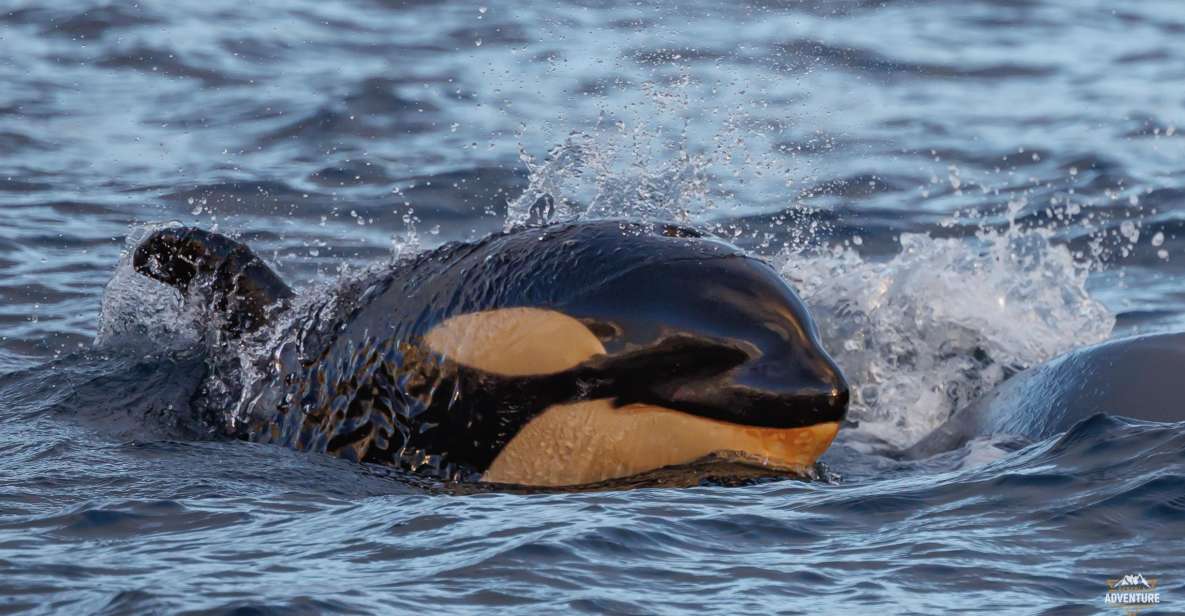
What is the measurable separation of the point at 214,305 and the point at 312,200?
22.4ft

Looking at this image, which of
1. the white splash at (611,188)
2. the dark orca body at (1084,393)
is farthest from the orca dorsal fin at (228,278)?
the dark orca body at (1084,393)

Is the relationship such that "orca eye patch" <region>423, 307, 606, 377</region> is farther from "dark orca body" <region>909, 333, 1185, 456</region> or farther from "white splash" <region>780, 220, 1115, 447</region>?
"white splash" <region>780, 220, 1115, 447</region>

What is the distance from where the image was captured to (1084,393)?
7.35 meters

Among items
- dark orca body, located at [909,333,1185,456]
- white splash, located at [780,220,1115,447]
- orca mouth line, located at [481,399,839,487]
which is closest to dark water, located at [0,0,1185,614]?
white splash, located at [780,220,1115,447]

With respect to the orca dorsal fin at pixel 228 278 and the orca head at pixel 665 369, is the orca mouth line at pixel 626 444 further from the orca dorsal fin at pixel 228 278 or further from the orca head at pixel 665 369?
the orca dorsal fin at pixel 228 278

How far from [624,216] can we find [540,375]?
1091 mm

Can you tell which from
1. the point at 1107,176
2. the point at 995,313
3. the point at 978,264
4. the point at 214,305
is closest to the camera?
the point at 214,305

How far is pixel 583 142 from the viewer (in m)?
11.1

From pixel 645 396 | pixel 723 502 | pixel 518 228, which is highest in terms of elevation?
pixel 518 228

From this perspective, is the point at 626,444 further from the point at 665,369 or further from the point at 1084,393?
the point at 1084,393

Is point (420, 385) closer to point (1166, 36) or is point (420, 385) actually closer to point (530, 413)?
point (530, 413)

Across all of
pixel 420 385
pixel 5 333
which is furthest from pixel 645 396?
pixel 5 333

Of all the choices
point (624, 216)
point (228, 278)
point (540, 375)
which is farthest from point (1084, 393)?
point (228, 278)

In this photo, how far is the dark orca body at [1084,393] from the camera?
713 cm
